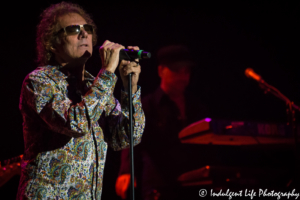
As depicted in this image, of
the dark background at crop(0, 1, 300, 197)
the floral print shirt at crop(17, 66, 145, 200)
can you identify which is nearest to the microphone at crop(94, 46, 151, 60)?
the floral print shirt at crop(17, 66, 145, 200)

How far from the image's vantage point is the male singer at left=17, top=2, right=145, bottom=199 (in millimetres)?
1370

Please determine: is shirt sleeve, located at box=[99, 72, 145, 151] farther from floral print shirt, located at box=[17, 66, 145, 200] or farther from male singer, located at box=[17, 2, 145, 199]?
floral print shirt, located at box=[17, 66, 145, 200]

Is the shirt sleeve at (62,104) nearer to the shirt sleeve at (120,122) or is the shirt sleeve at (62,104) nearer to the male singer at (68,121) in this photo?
the male singer at (68,121)

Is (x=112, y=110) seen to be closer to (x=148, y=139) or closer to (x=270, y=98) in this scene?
(x=148, y=139)

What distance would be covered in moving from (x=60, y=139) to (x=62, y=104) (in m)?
0.16

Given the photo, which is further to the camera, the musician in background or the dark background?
the dark background

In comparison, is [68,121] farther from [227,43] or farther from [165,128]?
[227,43]

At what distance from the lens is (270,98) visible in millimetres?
4121

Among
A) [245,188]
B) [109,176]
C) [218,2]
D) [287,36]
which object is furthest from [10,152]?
[287,36]

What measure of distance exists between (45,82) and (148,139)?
2269 mm

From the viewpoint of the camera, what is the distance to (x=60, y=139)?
1447mm

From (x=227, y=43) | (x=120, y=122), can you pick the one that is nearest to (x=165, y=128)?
(x=227, y=43)

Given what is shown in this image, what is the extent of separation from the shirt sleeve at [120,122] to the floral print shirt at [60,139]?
20 cm

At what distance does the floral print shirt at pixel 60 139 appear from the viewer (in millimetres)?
1365
